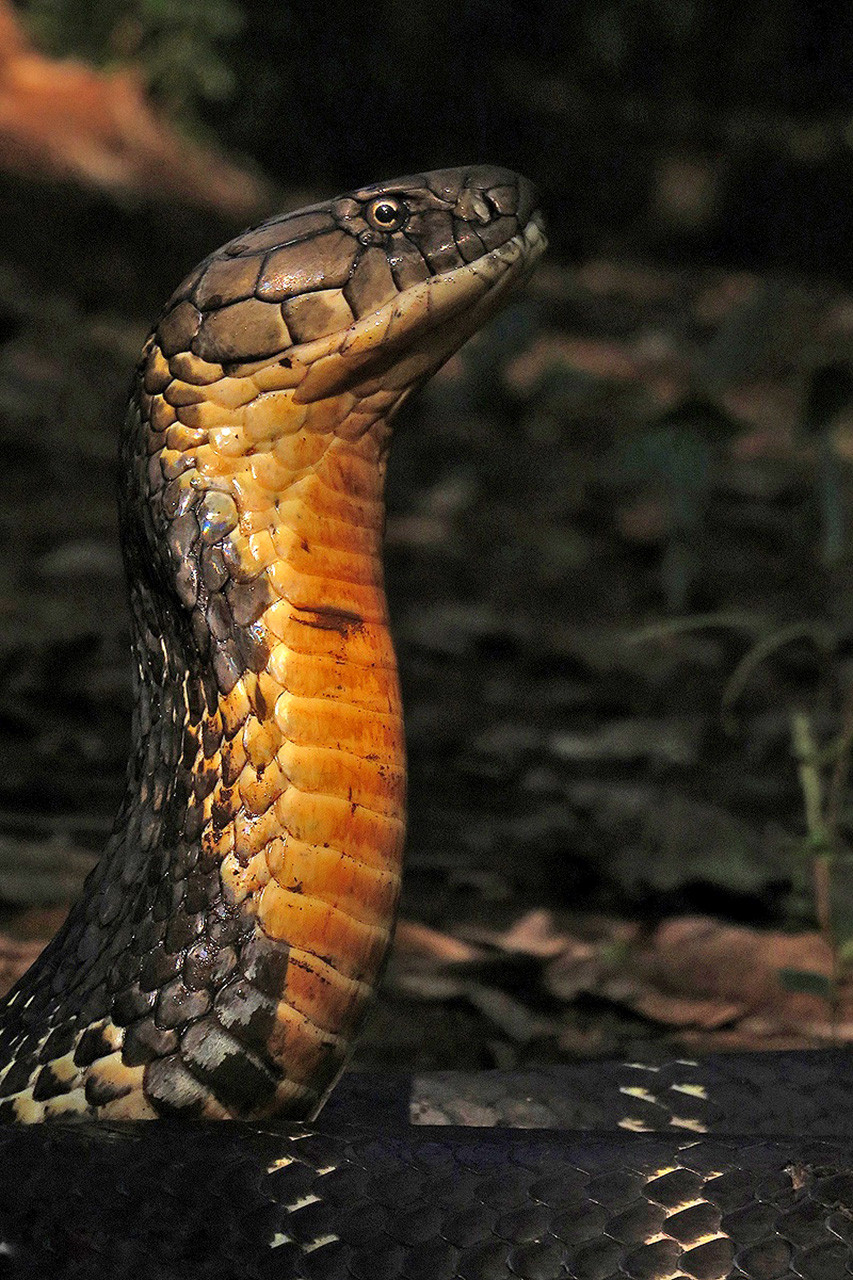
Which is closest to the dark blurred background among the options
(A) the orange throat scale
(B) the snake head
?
(A) the orange throat scale

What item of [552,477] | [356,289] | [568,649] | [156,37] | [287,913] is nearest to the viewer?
[287,913]

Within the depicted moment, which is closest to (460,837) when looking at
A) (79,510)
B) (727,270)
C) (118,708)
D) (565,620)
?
(118,708)

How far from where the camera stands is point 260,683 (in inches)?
106

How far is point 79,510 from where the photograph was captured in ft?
27.3

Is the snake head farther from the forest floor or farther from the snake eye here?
the forest floor

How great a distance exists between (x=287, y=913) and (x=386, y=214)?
120cm

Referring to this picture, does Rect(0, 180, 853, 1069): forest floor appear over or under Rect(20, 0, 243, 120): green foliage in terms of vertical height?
under

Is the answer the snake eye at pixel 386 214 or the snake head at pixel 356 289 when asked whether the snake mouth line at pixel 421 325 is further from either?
the snake eye at pixel 386 214

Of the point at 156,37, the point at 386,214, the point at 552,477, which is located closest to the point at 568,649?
the point at 552,477

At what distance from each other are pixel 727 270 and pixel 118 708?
27.9ft

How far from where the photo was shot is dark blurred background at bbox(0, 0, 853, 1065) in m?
4.57

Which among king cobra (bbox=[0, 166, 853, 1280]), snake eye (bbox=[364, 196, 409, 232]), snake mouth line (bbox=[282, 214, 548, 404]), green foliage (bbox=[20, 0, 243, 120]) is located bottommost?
king cobra (bbox=[0, 166, 853, 1280])

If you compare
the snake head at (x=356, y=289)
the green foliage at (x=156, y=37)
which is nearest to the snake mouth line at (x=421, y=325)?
the snake head at (x=356, y=289)

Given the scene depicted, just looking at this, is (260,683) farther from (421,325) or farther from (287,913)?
(421,325)
